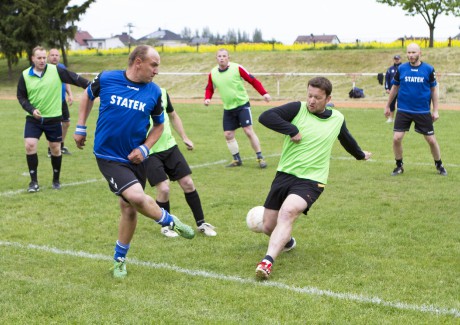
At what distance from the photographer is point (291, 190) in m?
6.06

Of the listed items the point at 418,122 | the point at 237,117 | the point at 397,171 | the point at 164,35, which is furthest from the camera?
the point at 164,35

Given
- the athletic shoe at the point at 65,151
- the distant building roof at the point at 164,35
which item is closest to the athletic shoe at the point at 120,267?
the athletic shoe at the point at 65,151

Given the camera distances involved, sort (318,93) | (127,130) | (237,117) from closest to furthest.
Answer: (127,130) → (318,93) → (237,117)

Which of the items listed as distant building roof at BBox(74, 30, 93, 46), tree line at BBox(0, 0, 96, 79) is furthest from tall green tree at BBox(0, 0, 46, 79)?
distant building roof at BBox(74, 30, 93, 46)

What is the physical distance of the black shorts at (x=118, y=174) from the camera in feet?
18.2

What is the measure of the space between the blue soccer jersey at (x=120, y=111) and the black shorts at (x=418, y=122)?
675cm

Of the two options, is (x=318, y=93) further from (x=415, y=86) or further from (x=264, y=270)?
(x=415, y=86)

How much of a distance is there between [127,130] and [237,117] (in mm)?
7189

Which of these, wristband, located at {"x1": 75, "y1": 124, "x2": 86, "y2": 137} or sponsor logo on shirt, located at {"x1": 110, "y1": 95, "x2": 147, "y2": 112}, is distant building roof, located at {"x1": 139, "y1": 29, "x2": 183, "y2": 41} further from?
sponsor logo on shirt, located at {"x1": 110, "y1": 95, "x2": 147, "y2": 112}

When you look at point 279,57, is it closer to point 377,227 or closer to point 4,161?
point 4,161

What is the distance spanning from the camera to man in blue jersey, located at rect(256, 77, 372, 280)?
19.5ft

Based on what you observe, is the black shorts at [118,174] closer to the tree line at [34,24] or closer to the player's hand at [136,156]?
the player's hand at [136,156]

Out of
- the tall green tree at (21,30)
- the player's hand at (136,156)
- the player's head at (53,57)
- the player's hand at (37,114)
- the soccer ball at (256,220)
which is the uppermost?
the tall green tree at (21,30)

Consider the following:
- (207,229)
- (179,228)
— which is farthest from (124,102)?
(207,229)
